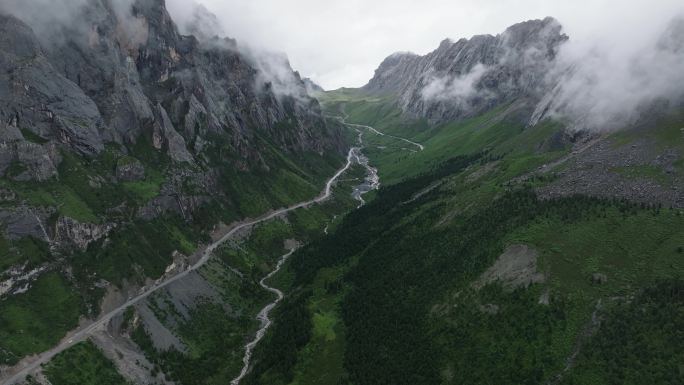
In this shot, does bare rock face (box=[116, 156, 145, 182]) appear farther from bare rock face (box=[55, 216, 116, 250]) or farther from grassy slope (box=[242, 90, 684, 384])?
grassy slope (box=[242, 90, 684, 384])

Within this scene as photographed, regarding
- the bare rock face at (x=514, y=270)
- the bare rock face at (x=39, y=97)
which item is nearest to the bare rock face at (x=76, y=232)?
the bare rock face at (x=39, y=97)

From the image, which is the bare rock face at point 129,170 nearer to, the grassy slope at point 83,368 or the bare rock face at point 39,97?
the bare rock face at point 39,97

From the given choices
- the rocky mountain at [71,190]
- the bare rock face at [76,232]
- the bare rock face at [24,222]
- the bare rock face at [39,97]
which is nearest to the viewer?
the rocky mountain at [71,190]

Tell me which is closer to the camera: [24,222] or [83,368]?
[83,368]

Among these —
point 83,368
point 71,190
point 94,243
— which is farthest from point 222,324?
point 71,190

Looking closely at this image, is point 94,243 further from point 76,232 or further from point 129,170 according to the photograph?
point 129,170

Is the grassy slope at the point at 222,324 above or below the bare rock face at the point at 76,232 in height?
below

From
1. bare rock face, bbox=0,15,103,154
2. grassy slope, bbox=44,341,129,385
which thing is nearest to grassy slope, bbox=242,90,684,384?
grassy slope, bbox=44,341,129,385

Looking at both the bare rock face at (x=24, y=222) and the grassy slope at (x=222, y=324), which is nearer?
the grassy slope at (x=222, y=324)

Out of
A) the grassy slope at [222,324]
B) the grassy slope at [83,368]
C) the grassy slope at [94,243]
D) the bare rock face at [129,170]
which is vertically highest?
the bare rock face at [129,170]

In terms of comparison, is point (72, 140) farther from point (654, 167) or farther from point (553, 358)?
point (654, 167)

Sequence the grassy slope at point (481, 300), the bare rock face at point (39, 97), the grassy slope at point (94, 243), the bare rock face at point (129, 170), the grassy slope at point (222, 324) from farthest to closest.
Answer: the bare rock face at point (129, 170) → the bare rock face at point (39, 97) → the grassy slope at point (222, 324) → the grassy slope at point (94, 243) → the grassy slope at point (481, 300)
